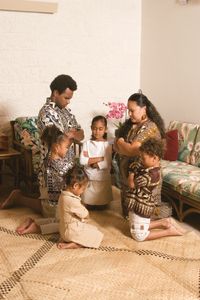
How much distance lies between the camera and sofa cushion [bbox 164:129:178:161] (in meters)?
3.80

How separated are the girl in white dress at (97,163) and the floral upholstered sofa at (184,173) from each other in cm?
52

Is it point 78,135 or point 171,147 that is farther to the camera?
point 171,147

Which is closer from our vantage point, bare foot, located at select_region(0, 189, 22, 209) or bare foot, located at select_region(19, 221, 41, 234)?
bare foot, located at select_region(19, 221, 41, 234)

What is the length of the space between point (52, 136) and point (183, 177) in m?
1.14

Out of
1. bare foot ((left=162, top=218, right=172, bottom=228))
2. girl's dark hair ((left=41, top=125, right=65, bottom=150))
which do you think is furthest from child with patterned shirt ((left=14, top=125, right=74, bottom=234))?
bare foot ((left=162, top=218, right=172, bottom=228))

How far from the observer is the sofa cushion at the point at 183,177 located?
3.02m

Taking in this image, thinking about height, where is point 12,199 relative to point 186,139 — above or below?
below

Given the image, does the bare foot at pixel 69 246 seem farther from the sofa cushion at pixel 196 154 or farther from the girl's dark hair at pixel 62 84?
the sofa cushion at pixel 196 154

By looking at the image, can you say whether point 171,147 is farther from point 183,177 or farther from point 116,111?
point 116,111

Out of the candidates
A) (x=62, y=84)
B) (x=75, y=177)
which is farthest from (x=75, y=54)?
(x=75, y=177)

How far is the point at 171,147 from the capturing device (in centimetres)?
382

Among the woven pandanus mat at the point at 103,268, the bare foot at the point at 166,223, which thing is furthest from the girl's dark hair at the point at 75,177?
the bare foot at the point at 166,223

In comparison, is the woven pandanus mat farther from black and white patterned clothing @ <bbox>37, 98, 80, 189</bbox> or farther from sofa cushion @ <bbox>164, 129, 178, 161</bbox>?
sofa cushion @ <bbox>164, 129, 178, 161</bbox>

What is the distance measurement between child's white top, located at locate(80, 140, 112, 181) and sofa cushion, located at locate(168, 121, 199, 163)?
87 cm
